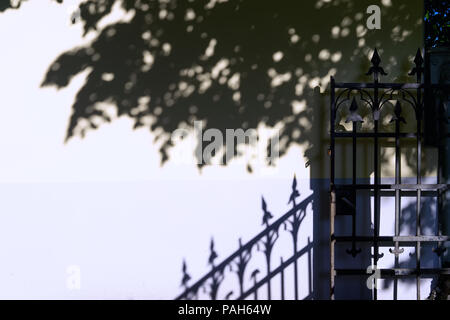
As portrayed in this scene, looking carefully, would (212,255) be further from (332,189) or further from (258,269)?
(332,189)

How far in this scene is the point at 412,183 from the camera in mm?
5258

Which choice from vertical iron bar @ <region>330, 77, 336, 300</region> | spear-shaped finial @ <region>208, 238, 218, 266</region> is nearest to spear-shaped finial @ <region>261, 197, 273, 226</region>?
spear-shaped finial @ <region>208, 238, 218, 266</region>

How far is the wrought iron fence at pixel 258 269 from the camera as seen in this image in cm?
536

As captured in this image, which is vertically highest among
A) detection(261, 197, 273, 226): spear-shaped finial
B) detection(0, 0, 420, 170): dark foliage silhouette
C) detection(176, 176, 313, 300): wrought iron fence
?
detection(0, 0, 420, 170): dark foliage silhouette

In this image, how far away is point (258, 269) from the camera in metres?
5.38

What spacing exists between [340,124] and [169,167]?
1.97 metres

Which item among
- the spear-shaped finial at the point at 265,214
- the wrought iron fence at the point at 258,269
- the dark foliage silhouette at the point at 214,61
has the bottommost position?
the wrought iron fence at the point at 258,269

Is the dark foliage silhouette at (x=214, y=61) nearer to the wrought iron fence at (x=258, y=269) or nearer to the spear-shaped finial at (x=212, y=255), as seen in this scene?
the wrought iron fence at (x=258, y=269)

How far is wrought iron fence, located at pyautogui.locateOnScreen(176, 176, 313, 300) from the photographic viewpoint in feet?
17.6

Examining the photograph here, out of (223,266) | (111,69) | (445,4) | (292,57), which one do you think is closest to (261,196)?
(223,266)

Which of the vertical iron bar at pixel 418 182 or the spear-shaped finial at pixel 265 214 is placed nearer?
the vertical iron bar at pixel 418 182

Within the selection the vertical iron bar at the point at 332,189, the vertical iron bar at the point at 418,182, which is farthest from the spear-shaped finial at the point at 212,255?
the vertical iron bar at the point at 418,182

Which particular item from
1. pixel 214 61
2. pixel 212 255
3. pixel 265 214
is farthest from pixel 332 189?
pixel 214 61

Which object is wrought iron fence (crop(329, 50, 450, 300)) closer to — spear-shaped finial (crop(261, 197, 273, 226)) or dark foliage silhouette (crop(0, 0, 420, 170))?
dark foliage silhouette (crop(0, 0, 420, 170))
